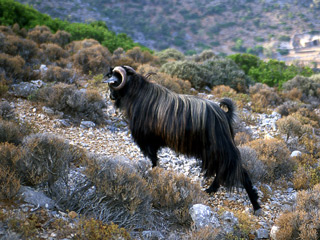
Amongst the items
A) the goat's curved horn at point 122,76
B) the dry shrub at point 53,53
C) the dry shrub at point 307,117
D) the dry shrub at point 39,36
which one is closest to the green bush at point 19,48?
the dry shrub at point 53,53

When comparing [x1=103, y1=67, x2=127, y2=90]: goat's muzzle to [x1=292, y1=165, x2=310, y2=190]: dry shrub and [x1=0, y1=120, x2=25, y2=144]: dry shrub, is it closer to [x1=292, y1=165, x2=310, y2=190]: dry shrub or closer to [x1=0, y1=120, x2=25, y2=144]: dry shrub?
[x1=0, y1=120, x2=25, y2=144]: dry shrub

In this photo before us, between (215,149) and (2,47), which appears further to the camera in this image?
(2,47)

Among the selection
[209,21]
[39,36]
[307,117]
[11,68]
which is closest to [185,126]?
[11,68]

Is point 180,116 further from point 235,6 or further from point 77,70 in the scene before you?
point 235,6

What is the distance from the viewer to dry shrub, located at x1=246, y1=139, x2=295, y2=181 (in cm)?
615

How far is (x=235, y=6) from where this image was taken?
54.8 metres

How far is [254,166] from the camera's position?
5.89 metres

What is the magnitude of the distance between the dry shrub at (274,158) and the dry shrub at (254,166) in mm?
146

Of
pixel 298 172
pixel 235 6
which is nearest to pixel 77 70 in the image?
pixel 298 172

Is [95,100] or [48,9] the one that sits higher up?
Answer: [48,9]

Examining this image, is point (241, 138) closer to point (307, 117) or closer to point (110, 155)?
point (110, 155)

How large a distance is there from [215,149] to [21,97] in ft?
19.3

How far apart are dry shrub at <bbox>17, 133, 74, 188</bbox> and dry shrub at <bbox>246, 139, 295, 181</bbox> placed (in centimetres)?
411

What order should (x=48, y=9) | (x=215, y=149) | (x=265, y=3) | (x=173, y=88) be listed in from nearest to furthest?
(x=215, y=149)
(x=173, y=88)
(x=48, y=9)
(x=265, y=3)
